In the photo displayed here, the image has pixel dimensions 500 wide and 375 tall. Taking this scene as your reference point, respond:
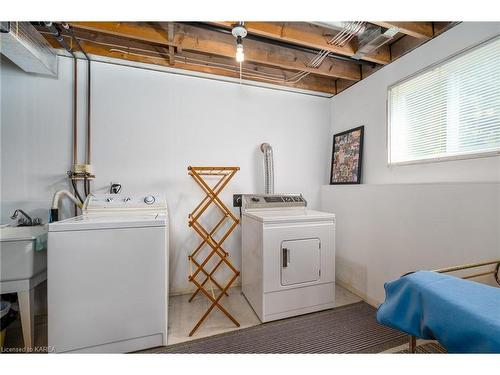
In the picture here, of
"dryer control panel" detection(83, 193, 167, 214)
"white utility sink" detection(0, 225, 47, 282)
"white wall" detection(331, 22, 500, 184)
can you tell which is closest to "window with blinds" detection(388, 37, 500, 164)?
"white wall" detection(331, 22, 500, 184)

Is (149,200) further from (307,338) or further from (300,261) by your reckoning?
(307,338)

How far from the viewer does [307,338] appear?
173cm

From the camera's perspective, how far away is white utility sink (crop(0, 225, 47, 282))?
1457mm

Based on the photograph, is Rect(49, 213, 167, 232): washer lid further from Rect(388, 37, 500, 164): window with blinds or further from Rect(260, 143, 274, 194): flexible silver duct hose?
Rect(388, 37, 500, 164): window with blinds

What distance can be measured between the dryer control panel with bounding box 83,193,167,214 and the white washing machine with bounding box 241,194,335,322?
1019 millimetres

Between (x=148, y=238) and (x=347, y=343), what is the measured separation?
1851 mm

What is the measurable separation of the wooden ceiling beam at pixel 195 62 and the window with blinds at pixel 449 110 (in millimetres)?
1277

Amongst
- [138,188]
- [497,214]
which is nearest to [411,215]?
[497,214]

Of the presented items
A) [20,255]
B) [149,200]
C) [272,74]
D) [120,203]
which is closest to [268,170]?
[272,74]

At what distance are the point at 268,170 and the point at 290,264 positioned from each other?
1227 mm

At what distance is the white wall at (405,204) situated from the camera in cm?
150

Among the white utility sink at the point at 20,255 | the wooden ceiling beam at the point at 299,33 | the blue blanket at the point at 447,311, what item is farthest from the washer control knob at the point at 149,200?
the blue blanket at the point at 447,311

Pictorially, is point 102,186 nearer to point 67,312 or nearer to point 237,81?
point 67,312

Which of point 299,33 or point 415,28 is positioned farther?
point 299,33
